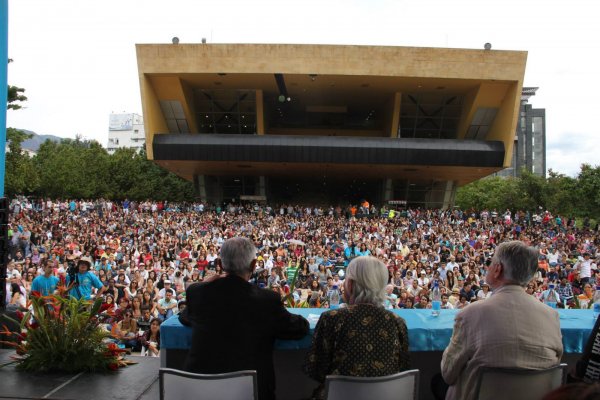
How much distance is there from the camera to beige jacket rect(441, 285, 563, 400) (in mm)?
2562

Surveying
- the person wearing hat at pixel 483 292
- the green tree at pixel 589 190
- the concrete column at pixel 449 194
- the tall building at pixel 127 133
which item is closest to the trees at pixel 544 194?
the green tree at pixel 589 190

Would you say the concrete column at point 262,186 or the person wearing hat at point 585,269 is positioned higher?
the concrete column at point 262,186

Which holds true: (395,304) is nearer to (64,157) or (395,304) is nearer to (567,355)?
(567,355)

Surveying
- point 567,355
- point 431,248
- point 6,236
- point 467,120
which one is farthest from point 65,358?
point 467,120

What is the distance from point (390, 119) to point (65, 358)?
3404 centimetres

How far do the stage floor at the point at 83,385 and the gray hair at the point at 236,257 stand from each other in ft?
4.95

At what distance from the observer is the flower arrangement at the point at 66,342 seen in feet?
13.7

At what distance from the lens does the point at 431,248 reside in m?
18.2

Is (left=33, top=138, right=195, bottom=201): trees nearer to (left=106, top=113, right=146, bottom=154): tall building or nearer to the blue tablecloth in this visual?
the blue tablecloth

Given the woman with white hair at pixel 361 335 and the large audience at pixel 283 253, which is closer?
the woman with white hair at pixel 361 335

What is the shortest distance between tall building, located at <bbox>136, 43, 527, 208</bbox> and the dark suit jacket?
92.6 feet

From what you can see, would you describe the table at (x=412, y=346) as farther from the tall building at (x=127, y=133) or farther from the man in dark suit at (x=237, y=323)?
the tall building at (x=127, y=133)

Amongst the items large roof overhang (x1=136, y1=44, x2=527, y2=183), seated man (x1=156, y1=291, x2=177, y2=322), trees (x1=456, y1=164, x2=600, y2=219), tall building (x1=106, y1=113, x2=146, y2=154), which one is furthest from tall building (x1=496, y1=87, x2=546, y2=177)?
seated man (x1=156, y1=291, x2=177, y2=322)

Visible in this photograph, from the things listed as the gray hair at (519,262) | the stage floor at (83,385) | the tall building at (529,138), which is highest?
the tall building at (529,138)
